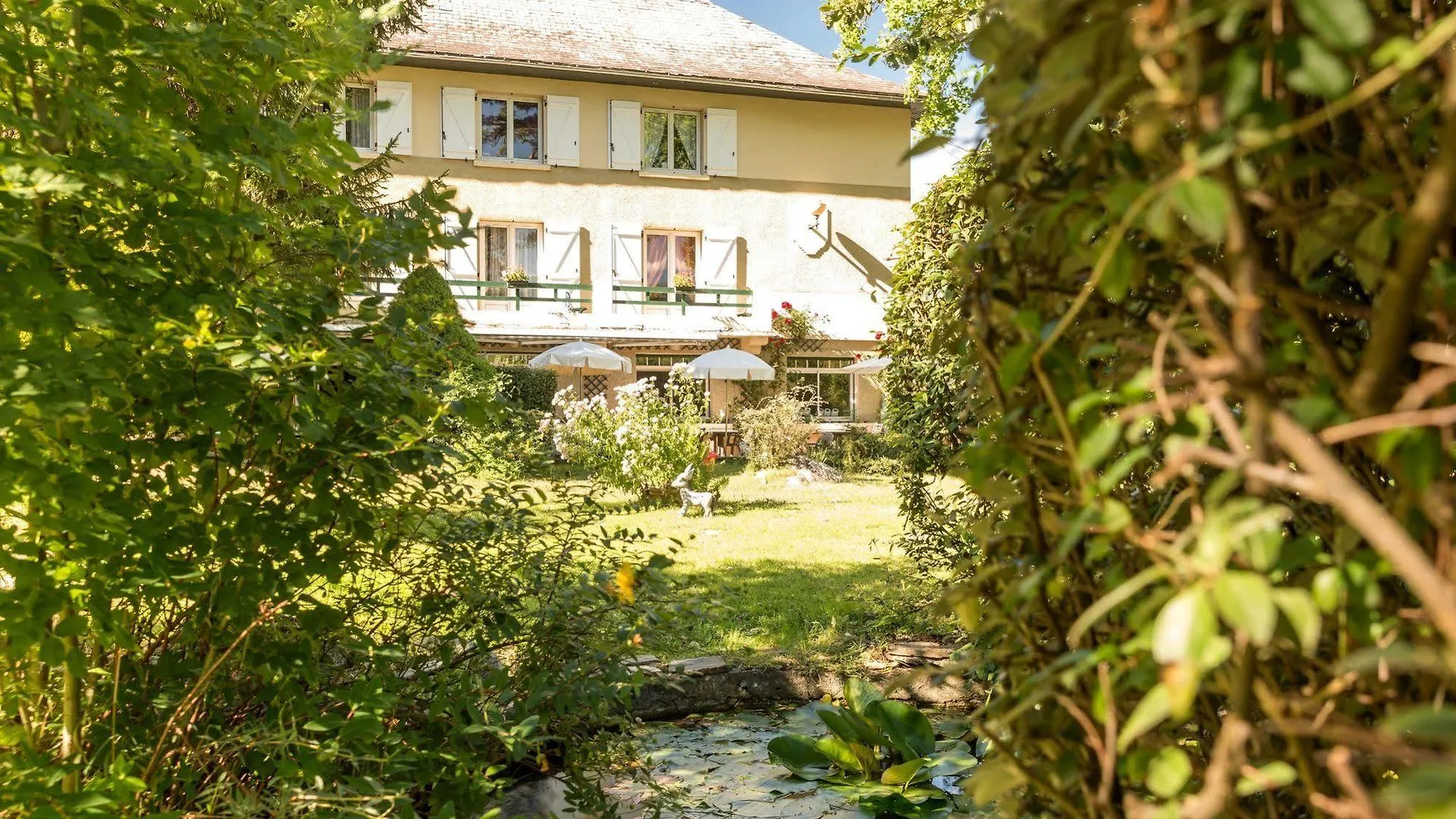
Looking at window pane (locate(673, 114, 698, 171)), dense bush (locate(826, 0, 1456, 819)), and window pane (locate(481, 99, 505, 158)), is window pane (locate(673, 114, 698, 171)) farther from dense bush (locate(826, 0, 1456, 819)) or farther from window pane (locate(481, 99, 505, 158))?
dense bush (locate(826, 0, 1456, 819))

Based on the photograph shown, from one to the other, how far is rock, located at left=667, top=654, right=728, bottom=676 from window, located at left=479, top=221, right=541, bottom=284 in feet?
54.3

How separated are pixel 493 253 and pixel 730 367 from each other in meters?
6.05

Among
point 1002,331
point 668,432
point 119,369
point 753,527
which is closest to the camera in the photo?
point 1002,331

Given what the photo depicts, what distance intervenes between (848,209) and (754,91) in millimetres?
3289

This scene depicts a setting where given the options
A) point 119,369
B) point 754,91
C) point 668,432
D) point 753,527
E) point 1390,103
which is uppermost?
point 754,91

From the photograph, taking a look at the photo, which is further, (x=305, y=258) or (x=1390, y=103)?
(x=305, y=258)

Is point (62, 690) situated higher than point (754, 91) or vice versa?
point (754, 91)

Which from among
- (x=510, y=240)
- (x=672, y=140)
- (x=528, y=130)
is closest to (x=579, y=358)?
(x=510, y=240)

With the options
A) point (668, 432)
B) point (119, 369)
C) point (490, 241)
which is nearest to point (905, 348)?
point (119, 369)

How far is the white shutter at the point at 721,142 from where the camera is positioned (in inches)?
856

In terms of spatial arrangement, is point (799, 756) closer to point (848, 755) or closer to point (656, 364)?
point (848, 755)

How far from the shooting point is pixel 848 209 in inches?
891

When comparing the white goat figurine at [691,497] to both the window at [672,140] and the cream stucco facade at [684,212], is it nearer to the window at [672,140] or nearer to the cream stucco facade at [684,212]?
the cream stucco facade at [684,212]

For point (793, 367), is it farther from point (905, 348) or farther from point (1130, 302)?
point (1130, 302)
